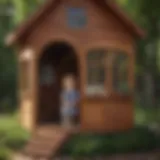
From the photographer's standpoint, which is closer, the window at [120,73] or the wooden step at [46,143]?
the wooden step at [46,143]

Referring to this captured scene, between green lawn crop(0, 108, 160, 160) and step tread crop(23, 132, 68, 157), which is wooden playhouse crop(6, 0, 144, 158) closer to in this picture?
green lawn crop(0, 108, 160, 160)

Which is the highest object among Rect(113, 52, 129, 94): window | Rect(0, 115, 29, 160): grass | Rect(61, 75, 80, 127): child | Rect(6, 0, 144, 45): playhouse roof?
Rect(6, 0, 144, 45): playhouse roof

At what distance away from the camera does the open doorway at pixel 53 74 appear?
62.0 feet

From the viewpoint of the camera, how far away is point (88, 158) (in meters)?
15.1

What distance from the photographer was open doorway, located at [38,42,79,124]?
1889 centimetres

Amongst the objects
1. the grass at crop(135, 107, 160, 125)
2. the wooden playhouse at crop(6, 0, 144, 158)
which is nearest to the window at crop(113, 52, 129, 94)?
the wooden playhouse at crop(6, 0, 144, 158)

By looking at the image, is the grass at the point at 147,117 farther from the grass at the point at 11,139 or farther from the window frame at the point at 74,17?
the window frame at the point at 74,17

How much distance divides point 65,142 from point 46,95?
147 inches

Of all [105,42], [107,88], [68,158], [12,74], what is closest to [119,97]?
[107,88]

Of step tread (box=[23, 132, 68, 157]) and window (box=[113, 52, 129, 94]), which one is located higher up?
window (box=[113, 52, 129, 94])

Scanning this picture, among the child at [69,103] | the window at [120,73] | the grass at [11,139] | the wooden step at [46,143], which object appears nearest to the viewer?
the wooden step at [46,143]

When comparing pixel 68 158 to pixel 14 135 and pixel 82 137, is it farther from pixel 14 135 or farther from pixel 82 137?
pixel 14 135

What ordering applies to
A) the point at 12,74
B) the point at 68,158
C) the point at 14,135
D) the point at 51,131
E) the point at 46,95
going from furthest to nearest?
the point at 12,74
the point at 46,95
the point at 14,135
the point at 51,131
the point at 68,158

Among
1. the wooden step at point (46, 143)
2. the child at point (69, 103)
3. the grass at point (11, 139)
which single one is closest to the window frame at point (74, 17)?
the child at point (69, 103)
